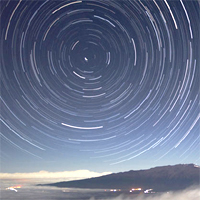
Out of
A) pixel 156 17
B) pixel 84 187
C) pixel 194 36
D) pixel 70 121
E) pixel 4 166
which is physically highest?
pixel 156 17

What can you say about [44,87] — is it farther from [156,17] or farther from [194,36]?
[194,36]

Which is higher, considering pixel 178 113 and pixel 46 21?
pixel 46 21

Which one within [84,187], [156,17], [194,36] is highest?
[156,17]

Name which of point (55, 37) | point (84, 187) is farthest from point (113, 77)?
point (84, 187)

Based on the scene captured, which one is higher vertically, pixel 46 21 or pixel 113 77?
pixel 46 21

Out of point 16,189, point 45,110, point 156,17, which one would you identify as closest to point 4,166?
point 16,189

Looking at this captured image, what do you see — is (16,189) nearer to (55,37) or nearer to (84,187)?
(84,187)

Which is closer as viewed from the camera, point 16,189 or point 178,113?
point 16,189

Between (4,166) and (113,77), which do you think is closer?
(4,166)

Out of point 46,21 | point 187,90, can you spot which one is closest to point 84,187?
point 187,90
